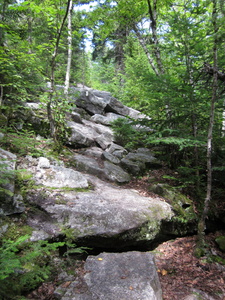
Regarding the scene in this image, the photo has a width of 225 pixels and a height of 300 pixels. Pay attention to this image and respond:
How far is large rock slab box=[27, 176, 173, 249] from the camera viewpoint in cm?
391

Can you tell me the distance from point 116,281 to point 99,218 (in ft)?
5.01

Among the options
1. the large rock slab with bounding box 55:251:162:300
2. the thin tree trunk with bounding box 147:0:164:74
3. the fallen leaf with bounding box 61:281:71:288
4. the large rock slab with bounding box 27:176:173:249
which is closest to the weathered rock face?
the large rock slab with bounding box 27:176:173:249

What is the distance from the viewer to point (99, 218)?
4.27 meters

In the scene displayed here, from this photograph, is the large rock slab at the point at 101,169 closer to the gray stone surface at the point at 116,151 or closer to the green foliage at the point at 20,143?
the gray stone surface at the point at 116,151

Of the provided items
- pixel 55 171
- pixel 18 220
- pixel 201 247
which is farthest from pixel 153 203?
pixel 18 220

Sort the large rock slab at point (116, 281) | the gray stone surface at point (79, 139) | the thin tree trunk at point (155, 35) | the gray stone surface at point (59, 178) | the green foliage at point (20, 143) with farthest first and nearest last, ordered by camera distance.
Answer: the thin tree trunk at point (155, 35)
the gray stone surface at point (79, 139)
the gray stone surface at point (59, 178)
the green foliage at point (20, 143)
the large rock slab at point (116, 281)

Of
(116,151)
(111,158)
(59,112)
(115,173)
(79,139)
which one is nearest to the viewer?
(115,173)

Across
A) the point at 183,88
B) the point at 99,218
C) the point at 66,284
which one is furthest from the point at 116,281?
the point at 183,88

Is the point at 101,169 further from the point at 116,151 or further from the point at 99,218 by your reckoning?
the point at 99,218

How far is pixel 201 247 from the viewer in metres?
4.62

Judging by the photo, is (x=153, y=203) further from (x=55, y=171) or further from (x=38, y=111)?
(x=38, y=111)

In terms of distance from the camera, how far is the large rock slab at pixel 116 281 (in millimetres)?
2611

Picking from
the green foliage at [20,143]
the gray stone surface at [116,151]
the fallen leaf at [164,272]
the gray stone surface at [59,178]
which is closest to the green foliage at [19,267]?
the gray stone surface at [59,178]

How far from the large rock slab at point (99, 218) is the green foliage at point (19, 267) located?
0.72 meters
